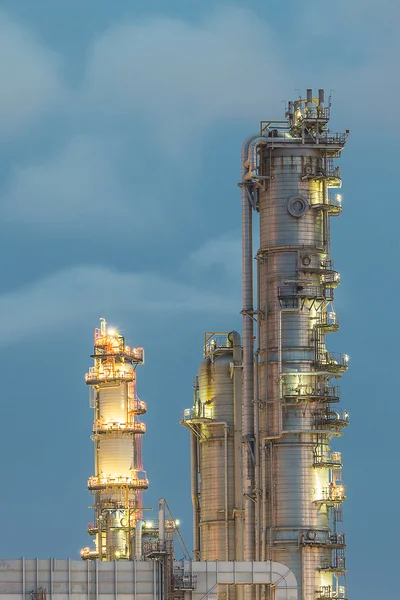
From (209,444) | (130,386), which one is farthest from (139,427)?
(209,444)

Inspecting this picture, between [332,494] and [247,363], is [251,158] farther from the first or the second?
[332,494]

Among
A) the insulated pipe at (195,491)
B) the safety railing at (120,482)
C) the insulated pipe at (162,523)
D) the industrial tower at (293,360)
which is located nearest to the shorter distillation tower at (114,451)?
the safety railing at (120,482)

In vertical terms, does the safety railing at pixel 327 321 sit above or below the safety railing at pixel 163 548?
above

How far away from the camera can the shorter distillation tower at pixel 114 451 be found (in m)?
171

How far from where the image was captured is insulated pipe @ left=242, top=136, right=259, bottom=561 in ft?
433

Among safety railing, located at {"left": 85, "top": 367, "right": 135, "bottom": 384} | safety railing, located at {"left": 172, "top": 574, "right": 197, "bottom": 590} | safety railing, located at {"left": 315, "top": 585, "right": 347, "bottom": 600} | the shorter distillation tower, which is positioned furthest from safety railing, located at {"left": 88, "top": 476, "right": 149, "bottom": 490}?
safety railing, located at {"left": 172, "top": 574, "right": 197, "bottom": 590}

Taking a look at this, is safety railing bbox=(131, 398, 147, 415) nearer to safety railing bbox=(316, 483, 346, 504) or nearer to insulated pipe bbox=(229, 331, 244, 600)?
insulated pipe bbox=(229, 331, 244, 600)

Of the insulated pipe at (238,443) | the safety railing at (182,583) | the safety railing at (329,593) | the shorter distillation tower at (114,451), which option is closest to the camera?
the safety railing at (182,583)

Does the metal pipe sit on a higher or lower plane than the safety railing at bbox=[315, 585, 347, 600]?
higher

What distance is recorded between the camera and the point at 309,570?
424 ft

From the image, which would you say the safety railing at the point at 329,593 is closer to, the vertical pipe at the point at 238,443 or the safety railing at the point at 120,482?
the vertical pipe at the point at 238,443

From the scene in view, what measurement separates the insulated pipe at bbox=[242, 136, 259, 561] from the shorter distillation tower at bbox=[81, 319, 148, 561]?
38422mm

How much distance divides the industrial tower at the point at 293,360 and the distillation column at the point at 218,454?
350cm

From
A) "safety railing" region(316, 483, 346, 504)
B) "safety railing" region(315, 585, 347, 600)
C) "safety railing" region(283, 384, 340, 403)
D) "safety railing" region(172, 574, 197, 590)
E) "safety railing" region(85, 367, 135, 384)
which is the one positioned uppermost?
"safety railing" region(85, 367, 135, 384)
